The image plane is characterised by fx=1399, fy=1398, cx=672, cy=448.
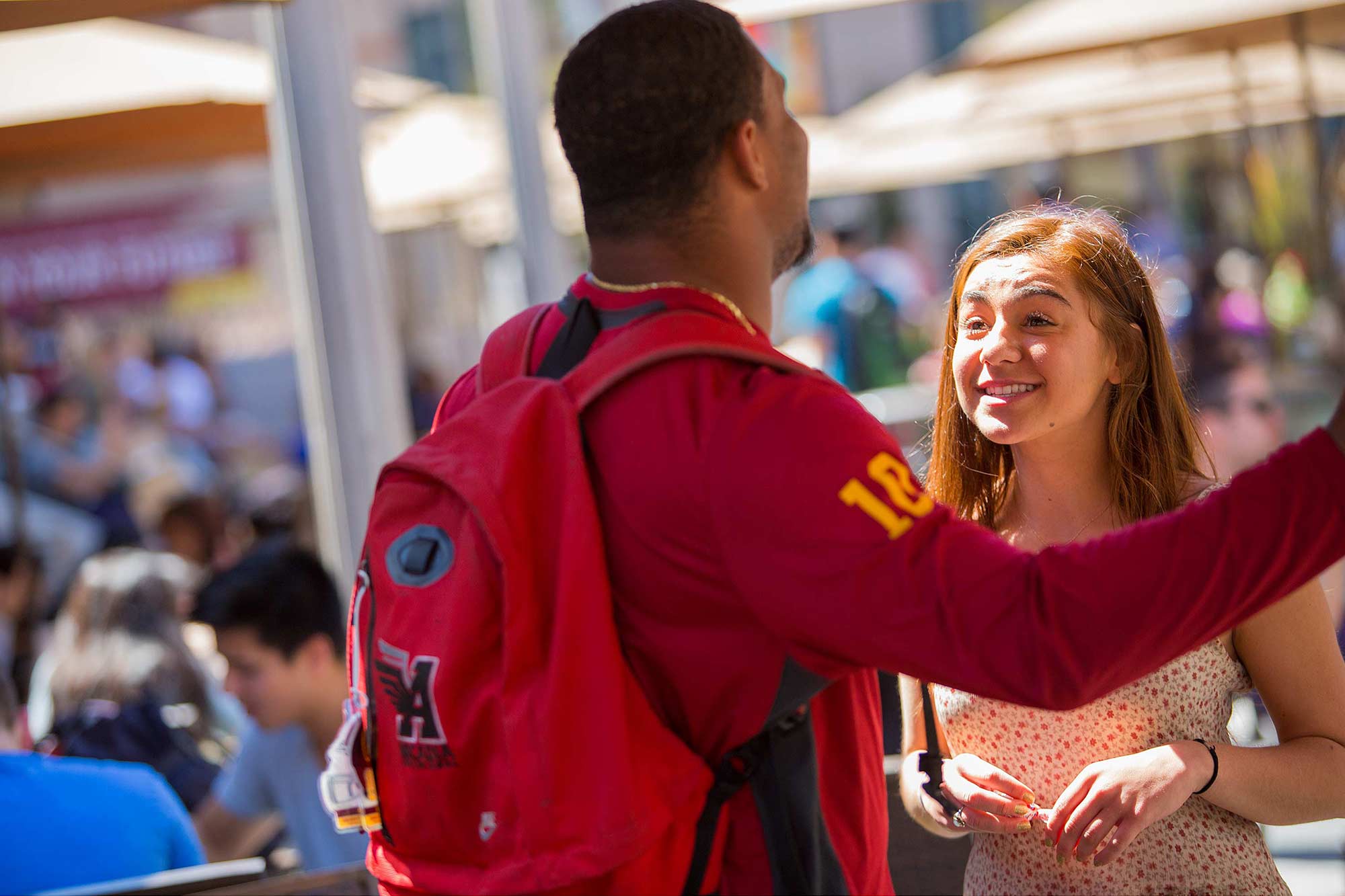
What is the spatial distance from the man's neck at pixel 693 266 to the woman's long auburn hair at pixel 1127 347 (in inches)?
28.4

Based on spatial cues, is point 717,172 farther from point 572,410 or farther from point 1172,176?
point 1172,176

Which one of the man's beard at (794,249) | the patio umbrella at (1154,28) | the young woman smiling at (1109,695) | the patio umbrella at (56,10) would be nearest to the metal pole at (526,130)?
the patio umbrella at (56,10)

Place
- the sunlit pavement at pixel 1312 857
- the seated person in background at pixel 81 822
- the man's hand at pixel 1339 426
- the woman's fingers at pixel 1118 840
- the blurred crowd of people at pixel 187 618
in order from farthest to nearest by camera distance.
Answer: the sunlit pavement at pixel 1312 857
the blurred crowd of people at pixel 187 618
the seated person in background at pixel 81 822
the woman's fingers at pixel 1118 840
the man's hand at pixel 1339 426

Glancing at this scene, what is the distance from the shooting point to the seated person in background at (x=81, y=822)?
2840 millimetres

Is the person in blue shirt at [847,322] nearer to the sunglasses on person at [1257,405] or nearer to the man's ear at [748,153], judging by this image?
the sunglasses on person at [1257,405]

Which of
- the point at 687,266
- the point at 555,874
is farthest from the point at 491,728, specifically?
the point at 687,266

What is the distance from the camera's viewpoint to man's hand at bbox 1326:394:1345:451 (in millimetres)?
1099

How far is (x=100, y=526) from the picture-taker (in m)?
8.29

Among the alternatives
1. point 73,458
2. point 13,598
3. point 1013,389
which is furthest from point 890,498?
point 73,458

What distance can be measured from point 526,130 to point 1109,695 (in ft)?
9.40

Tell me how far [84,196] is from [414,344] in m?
5.04

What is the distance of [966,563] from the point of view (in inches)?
45.9

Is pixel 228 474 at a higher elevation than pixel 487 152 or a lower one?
lower

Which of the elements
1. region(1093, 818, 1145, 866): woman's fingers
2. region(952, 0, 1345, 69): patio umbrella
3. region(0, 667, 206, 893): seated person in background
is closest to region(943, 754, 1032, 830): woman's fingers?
region(1093, 818, 1145, 866): woman's fingers
